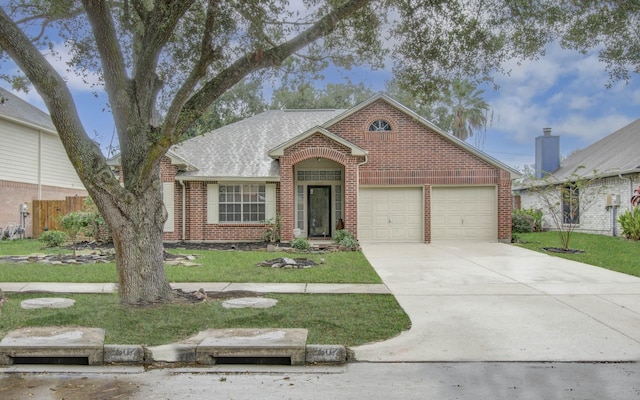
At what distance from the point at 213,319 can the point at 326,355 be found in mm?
1962

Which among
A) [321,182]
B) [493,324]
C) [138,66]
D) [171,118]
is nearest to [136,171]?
[171,118]

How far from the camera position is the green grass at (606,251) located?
11.6 metres

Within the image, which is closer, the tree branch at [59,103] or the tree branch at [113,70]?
the tree branch at [59,103]

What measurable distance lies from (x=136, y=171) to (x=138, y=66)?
1.60m

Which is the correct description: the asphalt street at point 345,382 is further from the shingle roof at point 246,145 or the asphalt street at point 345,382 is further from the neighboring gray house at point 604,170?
the neighboring gray house at point 604,170

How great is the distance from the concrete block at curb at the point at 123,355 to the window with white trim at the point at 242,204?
501 inches

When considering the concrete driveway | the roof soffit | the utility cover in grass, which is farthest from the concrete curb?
the roof soffit

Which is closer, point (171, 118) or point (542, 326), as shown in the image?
point (542, 326)

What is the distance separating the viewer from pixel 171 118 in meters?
6.91

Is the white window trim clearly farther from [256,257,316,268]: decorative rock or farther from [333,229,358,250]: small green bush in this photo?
[256,257,316,268]: decorative rock

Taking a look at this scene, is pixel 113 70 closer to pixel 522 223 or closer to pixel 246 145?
pixel 246 145

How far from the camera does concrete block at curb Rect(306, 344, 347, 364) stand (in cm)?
512

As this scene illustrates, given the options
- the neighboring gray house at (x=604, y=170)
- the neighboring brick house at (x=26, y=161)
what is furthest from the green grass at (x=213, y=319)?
the neighboring brick house at (x=26, y=161)

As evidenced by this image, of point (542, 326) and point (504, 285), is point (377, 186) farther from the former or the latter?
point (542, 326)
